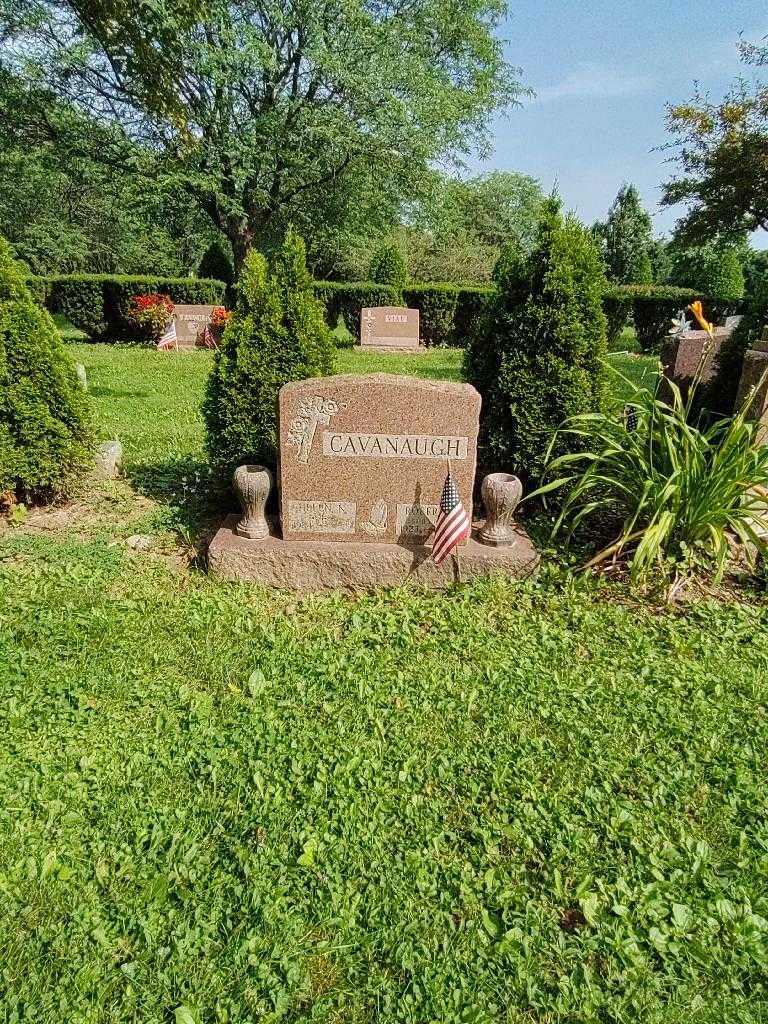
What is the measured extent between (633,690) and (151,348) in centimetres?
1355

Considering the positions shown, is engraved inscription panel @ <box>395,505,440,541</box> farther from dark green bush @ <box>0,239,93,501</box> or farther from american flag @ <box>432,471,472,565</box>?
dark green bush @ <box>0,239,93,501</box>

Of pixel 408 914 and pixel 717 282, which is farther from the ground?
pixel 717 282

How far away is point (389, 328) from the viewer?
1453cm

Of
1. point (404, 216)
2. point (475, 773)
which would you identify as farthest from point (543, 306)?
point (404, 216)

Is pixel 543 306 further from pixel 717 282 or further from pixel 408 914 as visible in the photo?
pixel 717 282

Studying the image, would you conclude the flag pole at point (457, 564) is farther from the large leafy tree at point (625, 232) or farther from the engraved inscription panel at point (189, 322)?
the large leafy tree at point (625, 232)

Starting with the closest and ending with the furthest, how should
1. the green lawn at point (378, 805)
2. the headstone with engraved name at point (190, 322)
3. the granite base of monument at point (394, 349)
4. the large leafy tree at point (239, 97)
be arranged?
the green lawn at point (378, 805)
the large leafy tree at point (239, 97)
the headstone with engraved name at point (190, 322)
the granite base of monument at point (394, 349)

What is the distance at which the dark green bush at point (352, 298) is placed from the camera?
53.4 feet

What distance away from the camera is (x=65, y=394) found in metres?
4.21

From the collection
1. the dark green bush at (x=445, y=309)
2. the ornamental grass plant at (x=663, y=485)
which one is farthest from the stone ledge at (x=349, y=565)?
the dark green bush at (x=445, y=309)

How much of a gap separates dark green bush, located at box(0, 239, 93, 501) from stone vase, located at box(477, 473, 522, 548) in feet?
9.87

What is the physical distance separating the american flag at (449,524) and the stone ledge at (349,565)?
0.23 metres

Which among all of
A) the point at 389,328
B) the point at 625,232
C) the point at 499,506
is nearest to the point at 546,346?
the point at 499,506

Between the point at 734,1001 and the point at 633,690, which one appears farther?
the point at 633,690
